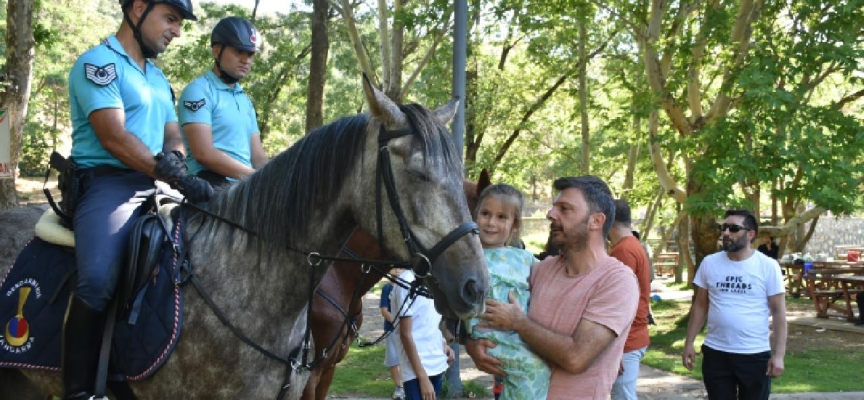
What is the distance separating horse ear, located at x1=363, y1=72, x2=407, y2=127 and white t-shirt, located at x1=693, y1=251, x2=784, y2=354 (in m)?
4.71

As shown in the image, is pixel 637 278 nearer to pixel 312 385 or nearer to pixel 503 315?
pixel 312 385

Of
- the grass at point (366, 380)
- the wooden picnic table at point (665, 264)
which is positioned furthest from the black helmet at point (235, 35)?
the wooden picnic table at point (665, 264)

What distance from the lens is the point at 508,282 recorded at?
3932 millimetres

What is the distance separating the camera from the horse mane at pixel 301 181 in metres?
3.72

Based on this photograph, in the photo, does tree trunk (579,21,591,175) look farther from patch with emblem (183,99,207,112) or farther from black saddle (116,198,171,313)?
black saddle (116,198,171,313)

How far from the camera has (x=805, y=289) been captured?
79.5 feet

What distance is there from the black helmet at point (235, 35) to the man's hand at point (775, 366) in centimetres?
486

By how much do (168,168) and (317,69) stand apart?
47.4 feet

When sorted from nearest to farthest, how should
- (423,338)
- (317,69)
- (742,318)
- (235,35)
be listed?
(235,35)
(742,318)
(423,338)
(317,69)

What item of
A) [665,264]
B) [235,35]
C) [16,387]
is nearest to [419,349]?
[235,35]

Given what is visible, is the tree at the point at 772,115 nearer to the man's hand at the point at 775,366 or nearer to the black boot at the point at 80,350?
the man's hand at the point at 775,366

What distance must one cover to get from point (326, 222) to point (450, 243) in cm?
80

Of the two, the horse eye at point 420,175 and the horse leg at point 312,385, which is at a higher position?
the horse eye at point 420,175

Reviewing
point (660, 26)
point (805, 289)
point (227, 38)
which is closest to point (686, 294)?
point (805, 289)
